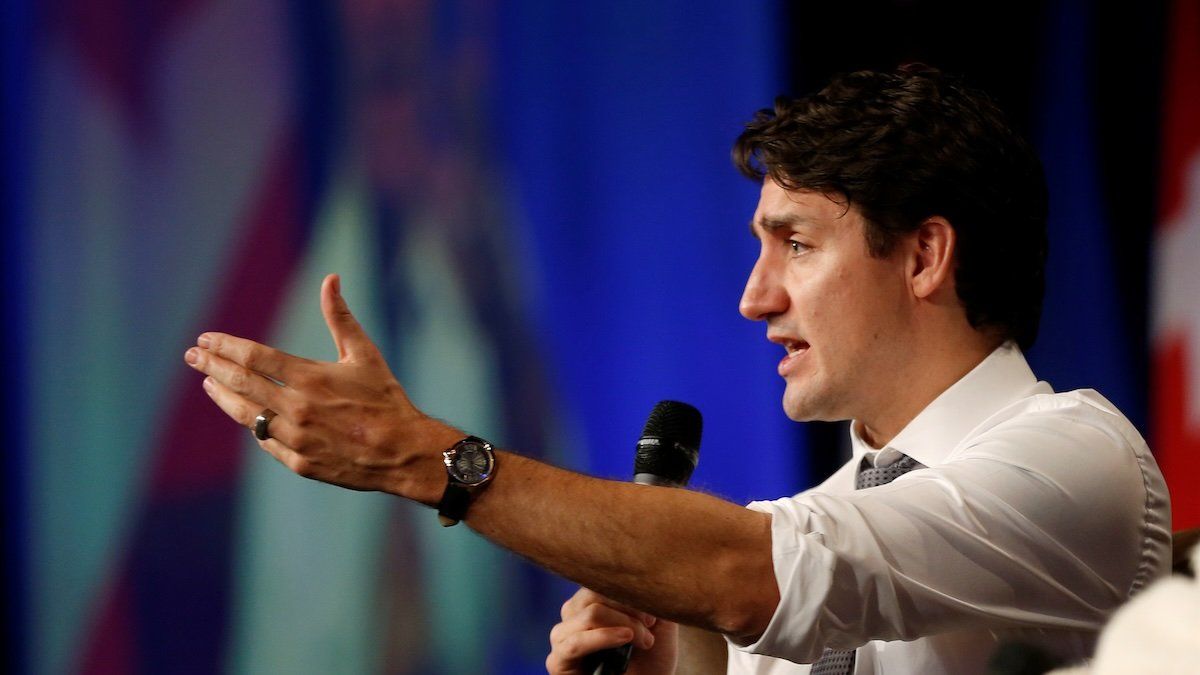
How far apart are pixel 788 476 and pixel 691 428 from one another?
4.19ft

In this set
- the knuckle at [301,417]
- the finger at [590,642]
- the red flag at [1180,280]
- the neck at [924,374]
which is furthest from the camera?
the red flag at [1180,280]

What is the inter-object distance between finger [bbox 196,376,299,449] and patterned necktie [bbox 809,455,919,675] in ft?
A: 2.25

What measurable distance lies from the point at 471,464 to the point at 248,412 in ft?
0.69

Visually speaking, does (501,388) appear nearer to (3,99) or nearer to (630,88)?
(630,88)

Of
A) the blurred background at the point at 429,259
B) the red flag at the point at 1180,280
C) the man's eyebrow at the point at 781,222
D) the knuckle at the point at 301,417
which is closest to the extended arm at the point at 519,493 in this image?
the knuckle at the point at 301,417

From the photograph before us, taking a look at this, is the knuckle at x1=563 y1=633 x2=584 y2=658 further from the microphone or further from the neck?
the neck

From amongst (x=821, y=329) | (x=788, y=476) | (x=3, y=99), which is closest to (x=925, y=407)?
(x=821, y=329)

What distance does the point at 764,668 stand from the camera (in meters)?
1.71

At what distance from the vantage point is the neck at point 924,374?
1633mm

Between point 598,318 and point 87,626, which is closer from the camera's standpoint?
point 87,626

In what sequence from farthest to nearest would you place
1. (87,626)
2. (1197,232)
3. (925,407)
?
(1197,232)
(87,626)
(925,407)

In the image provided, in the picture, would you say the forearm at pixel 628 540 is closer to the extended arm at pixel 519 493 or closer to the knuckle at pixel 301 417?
the extended arm at pixel 519 493

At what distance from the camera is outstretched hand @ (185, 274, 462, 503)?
3.62ft

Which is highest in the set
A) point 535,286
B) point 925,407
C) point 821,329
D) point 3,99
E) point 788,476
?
point 3,99
